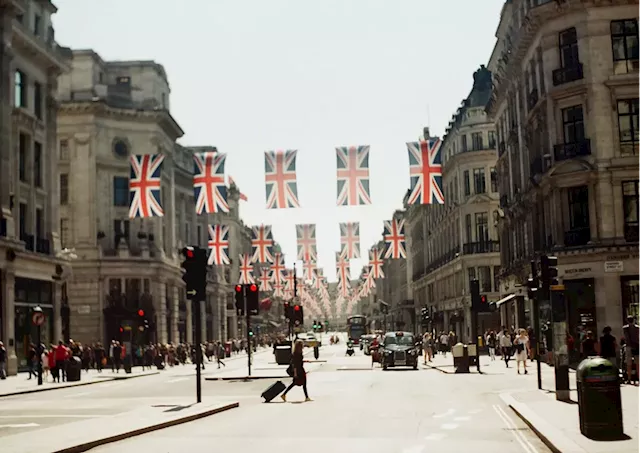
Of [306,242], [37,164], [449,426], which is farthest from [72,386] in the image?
[306,242]

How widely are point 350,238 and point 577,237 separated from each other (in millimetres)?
20704

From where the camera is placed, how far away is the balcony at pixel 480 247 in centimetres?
7544

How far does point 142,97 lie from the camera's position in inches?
3095

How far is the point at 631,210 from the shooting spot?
40.2 metres

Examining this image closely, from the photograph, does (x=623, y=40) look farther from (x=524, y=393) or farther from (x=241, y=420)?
(x=241, y=420)

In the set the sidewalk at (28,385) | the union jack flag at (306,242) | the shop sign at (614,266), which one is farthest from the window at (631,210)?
the union jack flag at (306,242)

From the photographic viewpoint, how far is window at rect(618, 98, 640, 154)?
4019 cm

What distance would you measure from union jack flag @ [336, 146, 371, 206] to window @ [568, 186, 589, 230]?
10.0m

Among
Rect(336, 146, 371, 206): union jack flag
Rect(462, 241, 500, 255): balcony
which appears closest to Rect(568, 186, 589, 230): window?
Rect(336, 146, 371, 206): union jack flag

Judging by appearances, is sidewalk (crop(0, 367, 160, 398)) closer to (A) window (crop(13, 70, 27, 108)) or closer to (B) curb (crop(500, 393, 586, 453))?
(A) window (crop(13, 70, 27, 108))

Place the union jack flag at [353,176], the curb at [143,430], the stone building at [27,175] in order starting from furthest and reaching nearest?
1. the stone building at [27,175]
2. the union jack flag at [353,176]
3. the curb at [143,430]

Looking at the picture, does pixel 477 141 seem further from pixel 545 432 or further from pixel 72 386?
pixel 545 432

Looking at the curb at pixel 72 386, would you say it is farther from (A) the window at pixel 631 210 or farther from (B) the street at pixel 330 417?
(A) the window at pixel 631 210

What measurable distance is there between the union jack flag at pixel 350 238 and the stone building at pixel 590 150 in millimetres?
16590
